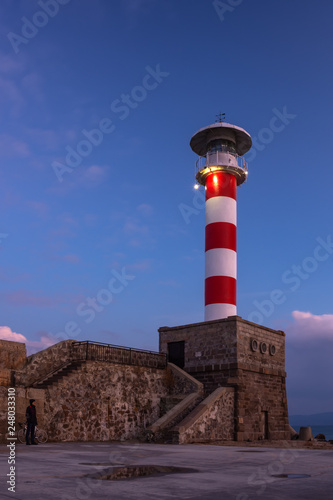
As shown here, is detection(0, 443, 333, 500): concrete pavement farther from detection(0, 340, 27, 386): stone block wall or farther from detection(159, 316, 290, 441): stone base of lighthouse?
detection(159, 316, 290, 441): stone base of lighthouse

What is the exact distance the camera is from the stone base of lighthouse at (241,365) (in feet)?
69.6

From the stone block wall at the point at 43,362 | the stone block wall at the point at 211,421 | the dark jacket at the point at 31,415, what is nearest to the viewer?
the dark jacket at the point at 31,415

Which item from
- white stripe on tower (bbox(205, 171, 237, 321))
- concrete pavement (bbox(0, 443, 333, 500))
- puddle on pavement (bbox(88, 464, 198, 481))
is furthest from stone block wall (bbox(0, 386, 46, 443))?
white stripe on tower (bbox(205, 171, 237, 321))

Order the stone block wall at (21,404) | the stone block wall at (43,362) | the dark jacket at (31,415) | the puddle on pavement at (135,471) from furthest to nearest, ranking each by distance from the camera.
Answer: the stone block wall at (43,362), the stone block wall at (21,404), the dark jacket at (31,415), the puddle on pavement at (135,471)

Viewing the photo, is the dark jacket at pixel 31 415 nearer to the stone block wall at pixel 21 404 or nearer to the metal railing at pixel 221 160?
the stone block wall at pixel 21 404

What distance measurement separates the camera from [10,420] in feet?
46.0

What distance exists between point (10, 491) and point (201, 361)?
18.2 m

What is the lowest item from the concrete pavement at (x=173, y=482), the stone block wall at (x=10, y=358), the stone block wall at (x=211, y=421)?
the stone block wall at (x=211, y=421)

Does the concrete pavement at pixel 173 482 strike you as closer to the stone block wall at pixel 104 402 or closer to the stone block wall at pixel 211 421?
the stone block wall at pixel 104 402

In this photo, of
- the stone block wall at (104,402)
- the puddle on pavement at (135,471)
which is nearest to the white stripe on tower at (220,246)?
the stone block wall at (104,402)

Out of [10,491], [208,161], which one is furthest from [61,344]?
[208,161]

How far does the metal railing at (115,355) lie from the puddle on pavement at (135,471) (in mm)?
11090

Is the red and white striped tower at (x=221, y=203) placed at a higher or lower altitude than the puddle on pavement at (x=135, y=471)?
higher

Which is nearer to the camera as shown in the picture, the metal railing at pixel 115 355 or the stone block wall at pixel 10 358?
the stone block wall at pixel 10 358
